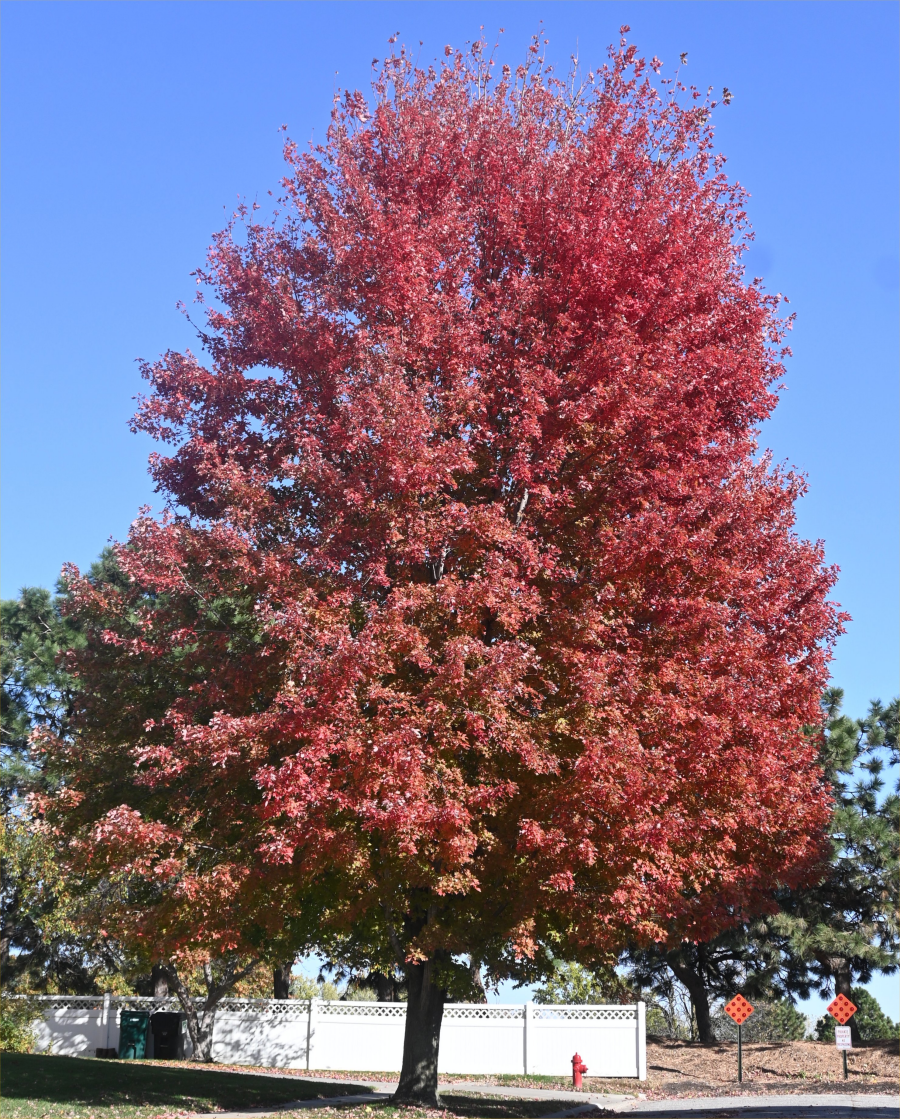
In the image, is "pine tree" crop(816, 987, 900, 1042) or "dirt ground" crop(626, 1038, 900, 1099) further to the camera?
"pine tree" crop(816, 987, 900, 1042)

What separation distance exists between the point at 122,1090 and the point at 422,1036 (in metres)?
4.94

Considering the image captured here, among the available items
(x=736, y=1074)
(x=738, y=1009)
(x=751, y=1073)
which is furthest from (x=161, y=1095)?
(x=751, y=1073)

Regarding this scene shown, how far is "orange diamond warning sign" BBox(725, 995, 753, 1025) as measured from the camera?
24.7 meters

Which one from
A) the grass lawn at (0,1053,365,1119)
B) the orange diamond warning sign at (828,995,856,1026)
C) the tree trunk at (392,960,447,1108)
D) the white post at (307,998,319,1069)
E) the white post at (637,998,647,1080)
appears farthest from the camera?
the white post at (307,998,319,1069)

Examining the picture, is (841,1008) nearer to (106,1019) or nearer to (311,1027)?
(311,1027)

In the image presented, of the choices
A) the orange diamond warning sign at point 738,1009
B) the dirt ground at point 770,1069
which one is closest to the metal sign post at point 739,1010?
the orange diamond warning sign at point 738,1009

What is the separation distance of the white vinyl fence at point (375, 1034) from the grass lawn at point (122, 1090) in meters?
7.13

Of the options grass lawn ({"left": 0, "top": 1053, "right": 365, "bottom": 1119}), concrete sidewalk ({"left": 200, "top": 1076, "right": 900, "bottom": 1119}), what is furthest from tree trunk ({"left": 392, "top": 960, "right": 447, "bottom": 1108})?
grass lawn ({"left": 0, "top": 1053, "right": 365, "bottom": 1119})

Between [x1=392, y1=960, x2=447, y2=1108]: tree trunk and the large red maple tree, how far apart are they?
1.8 inches

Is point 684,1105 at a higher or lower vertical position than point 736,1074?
higher

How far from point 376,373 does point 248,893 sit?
6621 mm

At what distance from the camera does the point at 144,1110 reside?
43.8 ft

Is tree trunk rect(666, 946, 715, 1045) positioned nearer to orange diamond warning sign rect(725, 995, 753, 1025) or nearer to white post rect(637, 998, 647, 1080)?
white post rect(637, 998, 647, 1080)

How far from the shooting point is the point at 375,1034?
93.5 ft
